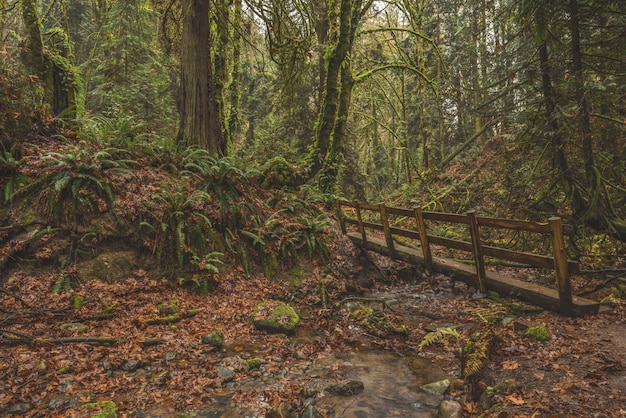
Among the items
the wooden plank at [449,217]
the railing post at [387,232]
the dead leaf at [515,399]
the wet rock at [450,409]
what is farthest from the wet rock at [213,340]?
the railing post at [387,232]

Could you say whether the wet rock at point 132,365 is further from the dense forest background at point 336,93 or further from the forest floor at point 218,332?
the dense forest background at point 336,93

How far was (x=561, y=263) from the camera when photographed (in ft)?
17.8

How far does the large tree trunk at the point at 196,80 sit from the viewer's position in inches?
407

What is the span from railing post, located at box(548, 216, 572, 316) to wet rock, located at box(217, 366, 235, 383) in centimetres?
506

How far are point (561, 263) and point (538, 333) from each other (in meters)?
1.13

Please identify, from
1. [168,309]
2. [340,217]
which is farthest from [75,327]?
[340,217]

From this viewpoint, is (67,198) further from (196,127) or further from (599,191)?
(599,191)

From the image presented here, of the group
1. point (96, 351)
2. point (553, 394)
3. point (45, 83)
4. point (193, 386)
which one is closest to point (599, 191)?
point (553, 394)

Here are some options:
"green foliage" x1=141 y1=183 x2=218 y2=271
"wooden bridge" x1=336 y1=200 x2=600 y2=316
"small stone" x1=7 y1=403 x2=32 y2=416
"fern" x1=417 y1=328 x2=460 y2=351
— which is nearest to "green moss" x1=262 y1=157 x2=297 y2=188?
"green foliage" x1=141 y1=183 x2=218 y2=271

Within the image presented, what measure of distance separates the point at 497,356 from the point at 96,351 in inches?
226

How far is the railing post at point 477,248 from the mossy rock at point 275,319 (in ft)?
12.1

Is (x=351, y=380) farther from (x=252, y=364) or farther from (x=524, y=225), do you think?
(x=524, y=225)

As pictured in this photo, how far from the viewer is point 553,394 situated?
4.03m

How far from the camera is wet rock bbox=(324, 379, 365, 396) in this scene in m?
4.89
